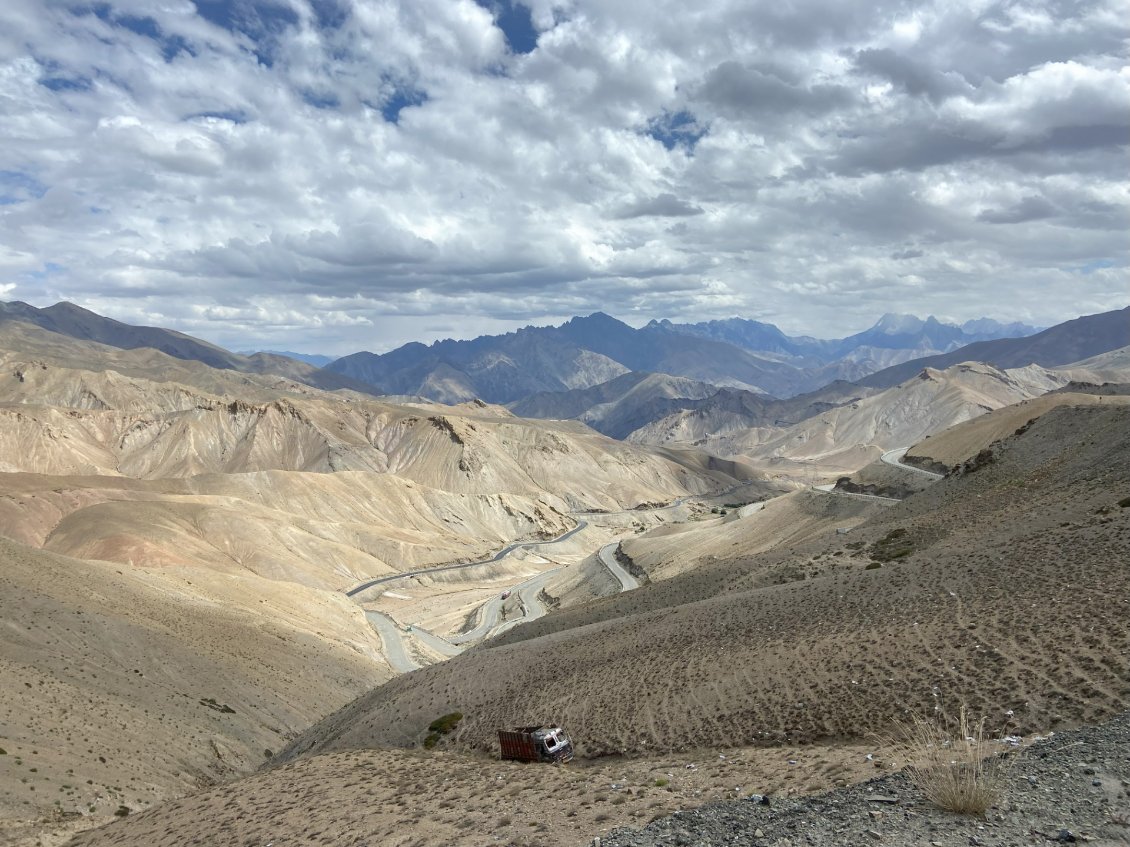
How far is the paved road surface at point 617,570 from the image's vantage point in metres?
91.3

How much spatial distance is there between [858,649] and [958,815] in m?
14.0

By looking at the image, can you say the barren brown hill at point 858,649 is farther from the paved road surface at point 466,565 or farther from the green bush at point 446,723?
the paved road surface at point 466,565

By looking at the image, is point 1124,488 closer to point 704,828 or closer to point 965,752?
point 965,752

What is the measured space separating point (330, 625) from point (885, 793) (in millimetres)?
80494

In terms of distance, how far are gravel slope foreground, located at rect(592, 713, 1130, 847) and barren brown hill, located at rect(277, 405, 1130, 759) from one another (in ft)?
14.0

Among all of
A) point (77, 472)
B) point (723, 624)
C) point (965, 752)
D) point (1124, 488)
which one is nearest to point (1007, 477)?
point (1124, 488)

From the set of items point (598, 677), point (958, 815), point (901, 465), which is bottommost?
point (598, 677)

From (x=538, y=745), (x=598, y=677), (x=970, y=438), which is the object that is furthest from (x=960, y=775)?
(x=970, y=438)

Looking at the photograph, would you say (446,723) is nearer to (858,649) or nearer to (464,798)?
(464,798)

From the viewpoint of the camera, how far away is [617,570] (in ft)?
328

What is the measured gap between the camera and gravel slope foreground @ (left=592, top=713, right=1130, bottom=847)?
11398 millimetres

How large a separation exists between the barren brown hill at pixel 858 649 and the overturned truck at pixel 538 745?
35.6 inches

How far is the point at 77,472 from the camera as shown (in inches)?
7795

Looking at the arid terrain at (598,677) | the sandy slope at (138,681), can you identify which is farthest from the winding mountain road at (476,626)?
the sandy slope at (138,681)
